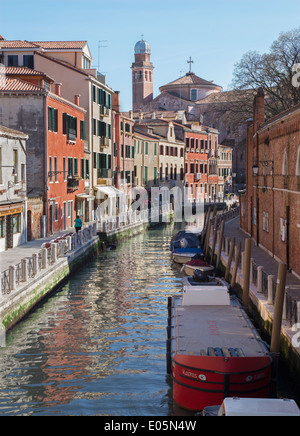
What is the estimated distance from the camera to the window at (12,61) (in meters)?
41.5

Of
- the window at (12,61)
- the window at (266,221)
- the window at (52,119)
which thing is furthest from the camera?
the window at (12,61)

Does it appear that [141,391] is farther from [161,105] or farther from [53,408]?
[161,105]

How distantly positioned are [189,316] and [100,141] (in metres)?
34.5

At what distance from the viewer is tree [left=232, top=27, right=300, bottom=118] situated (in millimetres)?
45438

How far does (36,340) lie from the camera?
57.1 feet

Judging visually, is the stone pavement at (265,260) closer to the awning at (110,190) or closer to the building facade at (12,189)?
the building facade at (12,189)

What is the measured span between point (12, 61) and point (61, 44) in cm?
598

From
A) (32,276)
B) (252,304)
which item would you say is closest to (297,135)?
(252,304)

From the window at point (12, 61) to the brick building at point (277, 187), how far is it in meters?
16.2

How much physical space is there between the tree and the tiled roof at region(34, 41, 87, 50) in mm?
11679

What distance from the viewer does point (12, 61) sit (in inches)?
1642

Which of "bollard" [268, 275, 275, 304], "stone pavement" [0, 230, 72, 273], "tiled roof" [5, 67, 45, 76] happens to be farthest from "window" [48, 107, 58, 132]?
"bollard" [268, 275, 275, 304]

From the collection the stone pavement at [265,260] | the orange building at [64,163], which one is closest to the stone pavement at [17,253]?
the orange building at [64,163]

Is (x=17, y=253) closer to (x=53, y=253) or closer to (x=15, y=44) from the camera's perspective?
(x=53, y=253)
